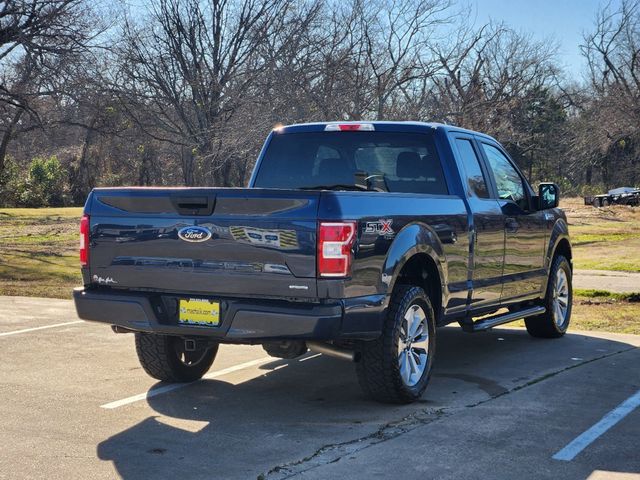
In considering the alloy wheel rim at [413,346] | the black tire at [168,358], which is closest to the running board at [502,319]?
the alloy wheel rim at [413,346]

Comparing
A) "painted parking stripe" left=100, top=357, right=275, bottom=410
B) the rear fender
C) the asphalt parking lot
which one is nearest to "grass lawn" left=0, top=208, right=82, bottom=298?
the asphalt parking lot

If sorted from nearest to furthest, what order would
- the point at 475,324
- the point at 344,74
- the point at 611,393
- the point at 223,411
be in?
the point at 223,411 → the point at 611,393 → the point at 475,324 → the point at 344,74

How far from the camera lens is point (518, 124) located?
40.3 meters

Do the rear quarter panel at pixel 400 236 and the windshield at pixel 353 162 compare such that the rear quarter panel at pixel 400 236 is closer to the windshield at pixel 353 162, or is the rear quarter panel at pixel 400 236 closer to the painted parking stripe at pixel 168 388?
the windshield at pixel 353 162

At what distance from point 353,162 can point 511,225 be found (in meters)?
1.62

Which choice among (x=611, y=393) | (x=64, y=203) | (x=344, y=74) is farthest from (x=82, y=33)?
(x=64, y=203)

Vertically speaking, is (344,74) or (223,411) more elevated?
(344,74)

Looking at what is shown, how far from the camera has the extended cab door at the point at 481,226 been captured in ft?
23.9

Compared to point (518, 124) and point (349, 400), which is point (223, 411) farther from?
point (518, 124)

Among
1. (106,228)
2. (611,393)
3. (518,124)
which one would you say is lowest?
(611,393)

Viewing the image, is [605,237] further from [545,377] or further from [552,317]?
[545,377]

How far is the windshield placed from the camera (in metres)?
7.21

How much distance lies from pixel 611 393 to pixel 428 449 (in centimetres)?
215

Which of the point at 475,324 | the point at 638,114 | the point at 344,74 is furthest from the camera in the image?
the point at 638,114
